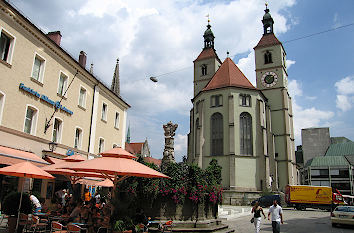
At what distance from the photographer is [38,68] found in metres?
17.5

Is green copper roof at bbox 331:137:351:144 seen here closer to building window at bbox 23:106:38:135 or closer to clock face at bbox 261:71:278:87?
clock face at bbox 261:71:278:87

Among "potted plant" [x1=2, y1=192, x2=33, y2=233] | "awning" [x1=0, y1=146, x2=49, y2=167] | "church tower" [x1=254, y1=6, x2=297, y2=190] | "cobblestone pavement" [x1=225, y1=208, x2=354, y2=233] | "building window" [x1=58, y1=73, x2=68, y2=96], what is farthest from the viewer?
"church tower" [x1=254, y1=6, x2=297, y2=190]

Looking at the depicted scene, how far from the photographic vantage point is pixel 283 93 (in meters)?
48.0

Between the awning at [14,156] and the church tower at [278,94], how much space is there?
1536 inches

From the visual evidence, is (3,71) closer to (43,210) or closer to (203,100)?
(43,210)

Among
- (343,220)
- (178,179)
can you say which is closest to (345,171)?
(343,220)

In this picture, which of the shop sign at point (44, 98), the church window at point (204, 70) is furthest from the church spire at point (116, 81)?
the shop sign at point (44, 98)

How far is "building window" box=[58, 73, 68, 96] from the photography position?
19594 millimetres

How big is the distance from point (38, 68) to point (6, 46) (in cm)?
267

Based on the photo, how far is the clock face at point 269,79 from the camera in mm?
49531

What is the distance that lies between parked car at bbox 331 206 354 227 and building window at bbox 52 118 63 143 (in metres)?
18.4

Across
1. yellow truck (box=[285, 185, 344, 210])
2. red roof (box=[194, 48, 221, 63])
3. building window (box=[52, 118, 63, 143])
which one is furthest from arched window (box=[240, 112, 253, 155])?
building window (box=[52, 118, 63, 143])

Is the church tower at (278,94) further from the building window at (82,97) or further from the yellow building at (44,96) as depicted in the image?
the building window at (82,97)

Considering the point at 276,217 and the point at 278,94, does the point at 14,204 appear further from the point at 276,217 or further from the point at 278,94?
the point at 278,94
